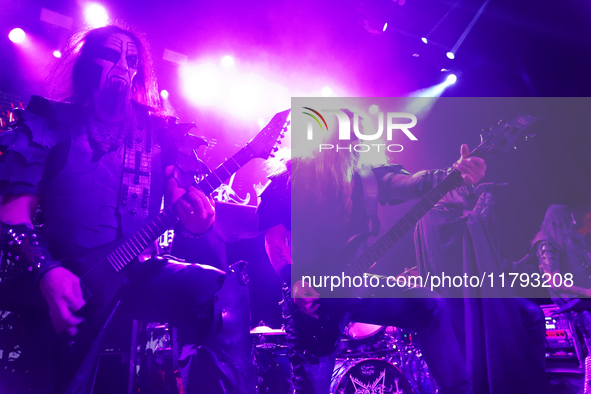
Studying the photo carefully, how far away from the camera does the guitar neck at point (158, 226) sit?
1984 mm

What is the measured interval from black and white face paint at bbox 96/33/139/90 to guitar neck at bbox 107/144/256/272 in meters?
0.86

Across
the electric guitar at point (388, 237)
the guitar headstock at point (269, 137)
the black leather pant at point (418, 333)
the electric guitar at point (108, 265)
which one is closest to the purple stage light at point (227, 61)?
the guitar headstock at point (269, 137)

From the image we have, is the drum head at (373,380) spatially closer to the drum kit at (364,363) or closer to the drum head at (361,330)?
the drum kit at (364,363)

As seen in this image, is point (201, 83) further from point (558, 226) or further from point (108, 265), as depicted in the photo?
point (558, 226)

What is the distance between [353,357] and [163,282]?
1.80 meters

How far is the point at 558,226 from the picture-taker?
3660mm

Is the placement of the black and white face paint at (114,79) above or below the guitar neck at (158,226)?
above

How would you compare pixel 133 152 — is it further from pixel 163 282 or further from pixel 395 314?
pixel 395 314

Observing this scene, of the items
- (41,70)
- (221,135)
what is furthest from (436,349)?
(41,70)

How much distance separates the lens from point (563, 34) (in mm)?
3992

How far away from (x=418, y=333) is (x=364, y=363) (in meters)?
0.78

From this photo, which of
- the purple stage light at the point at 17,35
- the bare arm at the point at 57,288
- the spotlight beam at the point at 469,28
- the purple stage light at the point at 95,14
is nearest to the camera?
the bare arm at the point at 57,288

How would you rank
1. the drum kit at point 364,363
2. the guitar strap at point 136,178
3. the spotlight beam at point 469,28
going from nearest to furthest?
the guitar strap at point 136,178 → the drum kit at point 364,363 → the spotlight beam at point 469,28

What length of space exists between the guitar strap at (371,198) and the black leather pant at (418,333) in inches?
24.0
